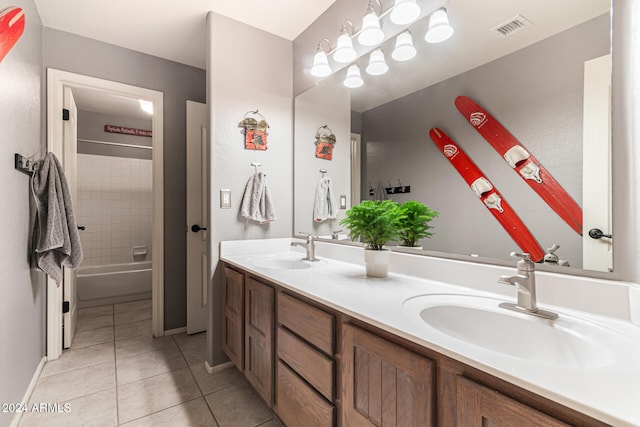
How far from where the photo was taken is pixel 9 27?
1171 millimetres

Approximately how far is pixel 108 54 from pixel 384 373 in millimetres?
2977

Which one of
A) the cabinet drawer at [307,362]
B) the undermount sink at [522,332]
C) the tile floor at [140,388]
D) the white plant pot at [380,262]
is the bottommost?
the tile floor at [140,388]

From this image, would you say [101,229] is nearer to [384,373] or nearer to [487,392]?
[384,373]

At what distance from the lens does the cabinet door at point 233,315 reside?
1683mm

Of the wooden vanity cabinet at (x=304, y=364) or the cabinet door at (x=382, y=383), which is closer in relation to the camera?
the cabinet door at (x=382, y=383)

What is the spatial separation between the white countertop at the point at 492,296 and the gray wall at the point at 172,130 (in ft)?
3.80

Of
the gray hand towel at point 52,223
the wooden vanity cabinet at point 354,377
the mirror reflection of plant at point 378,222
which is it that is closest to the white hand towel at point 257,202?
the wooden vanity cabinet at point 354,377

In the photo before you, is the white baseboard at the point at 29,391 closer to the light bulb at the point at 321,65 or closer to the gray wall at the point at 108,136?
the light bulb at the point at 321,65

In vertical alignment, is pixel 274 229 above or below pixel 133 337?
above

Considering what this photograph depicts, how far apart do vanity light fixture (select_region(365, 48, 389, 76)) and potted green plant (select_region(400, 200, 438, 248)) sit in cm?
76

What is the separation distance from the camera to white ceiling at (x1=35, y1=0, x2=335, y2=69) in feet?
6.23

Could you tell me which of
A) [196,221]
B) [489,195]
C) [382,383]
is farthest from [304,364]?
[196,221]

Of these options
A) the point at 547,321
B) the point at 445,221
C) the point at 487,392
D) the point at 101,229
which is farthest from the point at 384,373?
the point at 101,229

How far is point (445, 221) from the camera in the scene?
4.15ft
